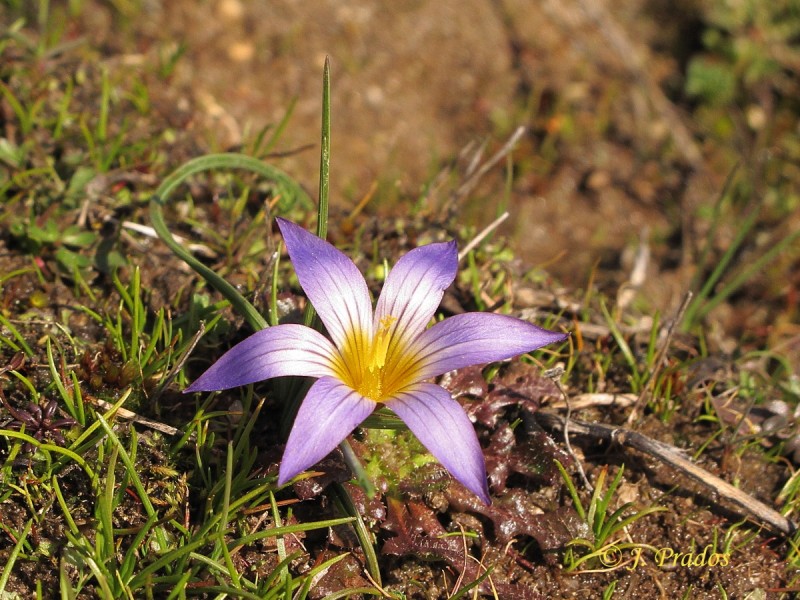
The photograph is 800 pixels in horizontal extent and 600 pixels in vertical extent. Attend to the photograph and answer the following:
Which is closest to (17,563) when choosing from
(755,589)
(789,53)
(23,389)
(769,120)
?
(23,389)

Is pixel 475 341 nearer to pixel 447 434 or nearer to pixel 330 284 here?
pixel 447 434

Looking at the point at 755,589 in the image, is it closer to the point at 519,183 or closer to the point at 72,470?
the point at 72,470

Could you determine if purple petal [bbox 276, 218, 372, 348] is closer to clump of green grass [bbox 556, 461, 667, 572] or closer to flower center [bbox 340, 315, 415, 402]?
flower center [bbox 340, 315, 415, 402]

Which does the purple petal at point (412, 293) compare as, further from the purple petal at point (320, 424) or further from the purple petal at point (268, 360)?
the purple petal at point (320, 424)

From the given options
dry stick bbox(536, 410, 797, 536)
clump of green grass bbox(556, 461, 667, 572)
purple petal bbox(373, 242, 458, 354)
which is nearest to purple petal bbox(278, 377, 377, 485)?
purple petal bbox(373, 242, 458, 354)

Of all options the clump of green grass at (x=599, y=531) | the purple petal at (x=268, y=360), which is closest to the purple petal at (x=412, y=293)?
the purple petal at (x=268, y=360)

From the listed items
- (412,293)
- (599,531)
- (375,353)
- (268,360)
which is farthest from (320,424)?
(599,531)
